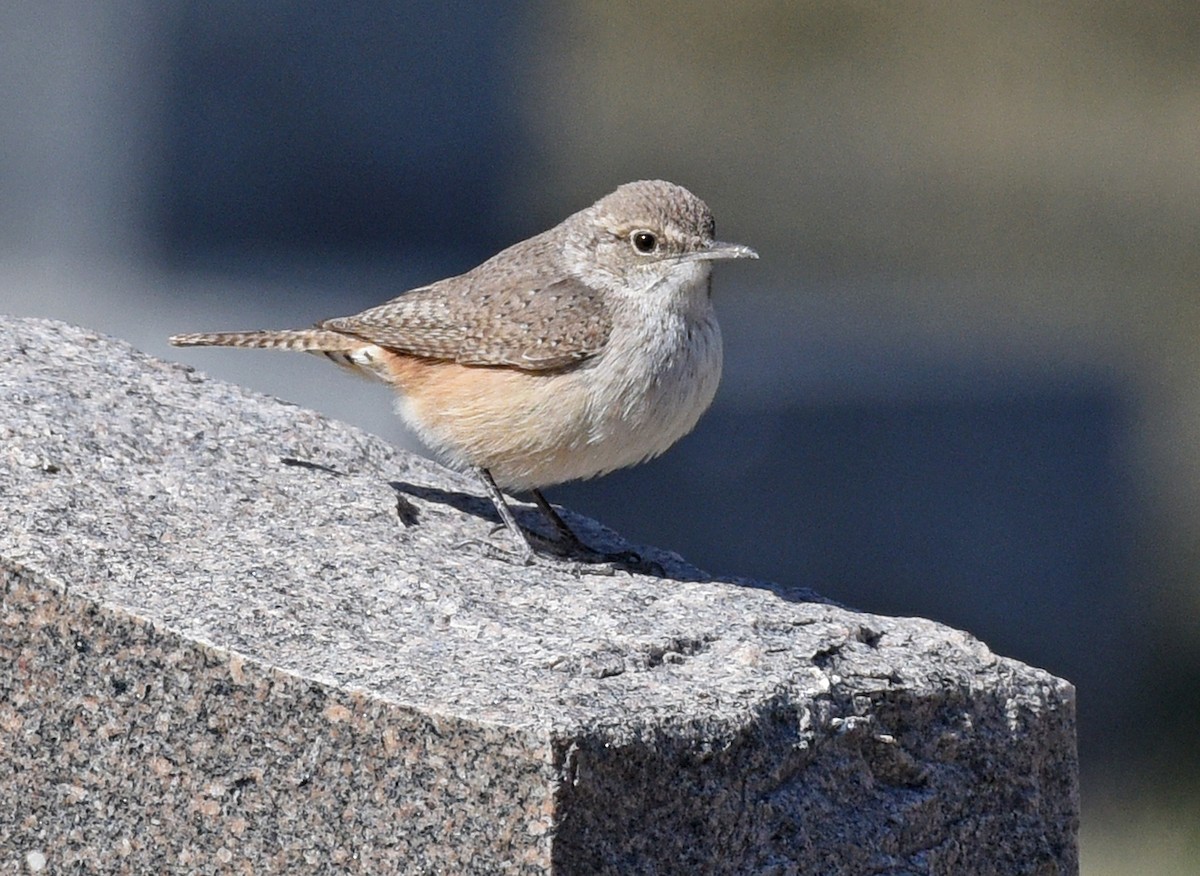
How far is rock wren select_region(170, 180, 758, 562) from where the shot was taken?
530 cm

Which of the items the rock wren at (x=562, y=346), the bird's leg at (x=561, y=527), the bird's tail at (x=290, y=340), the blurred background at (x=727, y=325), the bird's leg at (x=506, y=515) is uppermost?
the rock wren at (x=562, y=346)

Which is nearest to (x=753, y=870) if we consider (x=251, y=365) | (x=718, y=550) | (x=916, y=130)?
(x=251, y=365)

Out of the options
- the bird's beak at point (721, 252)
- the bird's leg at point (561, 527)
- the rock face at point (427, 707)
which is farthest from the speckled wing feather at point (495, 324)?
the rock face at point (427, 707)

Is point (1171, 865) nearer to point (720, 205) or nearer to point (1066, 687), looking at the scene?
point (1066, 687)

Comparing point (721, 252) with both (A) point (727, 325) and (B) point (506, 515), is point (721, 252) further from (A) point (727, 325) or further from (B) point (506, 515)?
(A) point (727, 325)

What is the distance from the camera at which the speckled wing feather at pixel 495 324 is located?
17.6 feet

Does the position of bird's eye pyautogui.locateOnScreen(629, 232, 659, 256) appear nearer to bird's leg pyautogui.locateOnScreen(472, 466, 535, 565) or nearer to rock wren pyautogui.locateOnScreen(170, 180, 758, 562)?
rock wren pyautogui.locateOnScreen(170, 180, 758, 562)

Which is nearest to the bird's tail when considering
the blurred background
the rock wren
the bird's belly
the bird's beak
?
the rock wren

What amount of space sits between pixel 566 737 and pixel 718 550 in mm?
7364

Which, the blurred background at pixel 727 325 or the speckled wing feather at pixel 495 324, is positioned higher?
the speckled wing feather at pixel 495 324

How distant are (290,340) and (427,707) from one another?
8.19 ft

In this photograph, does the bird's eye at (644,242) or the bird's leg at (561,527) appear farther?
the bird's eye at (644,242)

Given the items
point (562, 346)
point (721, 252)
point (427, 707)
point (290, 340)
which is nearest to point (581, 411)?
point (562, 346)

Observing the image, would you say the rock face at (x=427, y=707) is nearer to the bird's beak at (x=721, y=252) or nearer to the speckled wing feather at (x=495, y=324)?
the speckled wing feather at (x=495, y=324)
